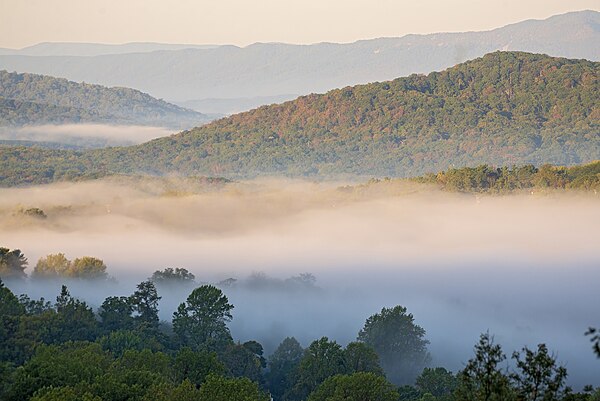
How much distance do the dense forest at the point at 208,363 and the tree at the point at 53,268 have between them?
6693 mm

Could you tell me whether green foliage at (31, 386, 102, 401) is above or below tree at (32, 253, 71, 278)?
below

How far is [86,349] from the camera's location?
55906 mm

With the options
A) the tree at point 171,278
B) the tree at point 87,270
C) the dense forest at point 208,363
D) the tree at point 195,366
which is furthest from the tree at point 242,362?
the tree at point 87,270

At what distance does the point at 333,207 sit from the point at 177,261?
46.8 m

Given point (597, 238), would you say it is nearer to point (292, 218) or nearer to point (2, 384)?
point (292, 218)

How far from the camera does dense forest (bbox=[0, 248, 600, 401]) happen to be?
1233 inches

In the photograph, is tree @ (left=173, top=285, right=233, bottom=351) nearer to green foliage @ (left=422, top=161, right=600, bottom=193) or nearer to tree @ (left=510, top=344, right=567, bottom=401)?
tree @ (left=510, top=344, right=567, bottom=401)

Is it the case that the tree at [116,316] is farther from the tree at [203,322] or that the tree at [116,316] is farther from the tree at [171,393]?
the tree at [171,393]

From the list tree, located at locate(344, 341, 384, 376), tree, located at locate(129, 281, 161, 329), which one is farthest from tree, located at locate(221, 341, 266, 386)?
tree, located at locate(344, 341, 384, 376)

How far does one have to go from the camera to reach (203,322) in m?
75.7

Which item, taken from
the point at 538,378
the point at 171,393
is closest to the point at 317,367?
the point at 171,393

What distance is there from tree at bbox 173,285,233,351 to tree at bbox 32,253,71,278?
3296 cm

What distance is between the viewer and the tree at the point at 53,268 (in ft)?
352

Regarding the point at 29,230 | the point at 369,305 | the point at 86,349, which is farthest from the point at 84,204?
the point at 86,349
